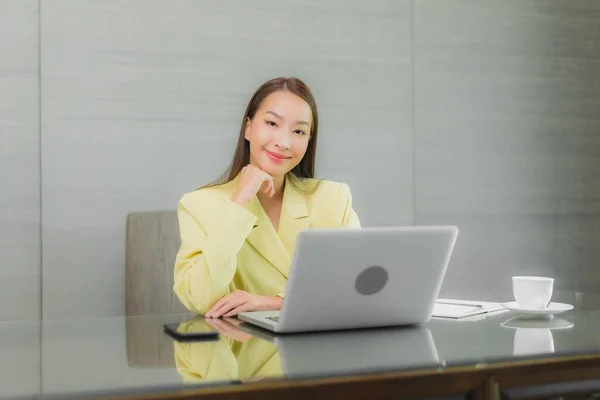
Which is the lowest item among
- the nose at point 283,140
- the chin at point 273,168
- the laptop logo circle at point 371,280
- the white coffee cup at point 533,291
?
the white coffee cup at point 533,291

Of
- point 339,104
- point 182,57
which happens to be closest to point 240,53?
point 182,57

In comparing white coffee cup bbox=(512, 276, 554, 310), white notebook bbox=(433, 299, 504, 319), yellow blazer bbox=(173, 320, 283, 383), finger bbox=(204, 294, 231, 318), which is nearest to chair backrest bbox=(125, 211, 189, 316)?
finger bbox=(204, 294, 231, 318)

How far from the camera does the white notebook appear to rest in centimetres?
161

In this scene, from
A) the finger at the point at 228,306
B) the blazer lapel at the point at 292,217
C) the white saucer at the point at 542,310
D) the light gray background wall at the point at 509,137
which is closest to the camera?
the white saucer at the point at 542,310

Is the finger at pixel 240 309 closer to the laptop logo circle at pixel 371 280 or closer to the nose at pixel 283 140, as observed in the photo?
the laptop logo circle at pixel 371 280

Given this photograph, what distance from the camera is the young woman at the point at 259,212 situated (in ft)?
6.12

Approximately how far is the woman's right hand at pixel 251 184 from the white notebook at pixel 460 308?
0.59 meters

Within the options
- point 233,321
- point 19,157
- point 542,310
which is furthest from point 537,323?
point 19,157

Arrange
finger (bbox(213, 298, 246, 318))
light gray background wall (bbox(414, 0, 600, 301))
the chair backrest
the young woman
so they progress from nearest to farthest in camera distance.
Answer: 1. finger (bbox(213, 298, 246, 318))
2. the young woman
3. the chair backrest
4. light gray background wall (bbox(414, 0, 600, 301))

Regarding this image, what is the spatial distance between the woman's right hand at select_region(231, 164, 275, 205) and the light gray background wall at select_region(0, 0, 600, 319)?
92cm

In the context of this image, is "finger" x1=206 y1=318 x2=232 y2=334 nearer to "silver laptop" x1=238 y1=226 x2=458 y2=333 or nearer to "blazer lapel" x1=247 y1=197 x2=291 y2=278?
"silver laptop" x1=238 y1=226 x2=458 y2=333

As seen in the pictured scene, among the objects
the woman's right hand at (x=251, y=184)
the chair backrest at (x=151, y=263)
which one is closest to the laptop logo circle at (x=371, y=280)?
the woman's right hand at (x=251, y=184)

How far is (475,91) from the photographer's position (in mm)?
3432

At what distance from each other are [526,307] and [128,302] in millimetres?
1387
